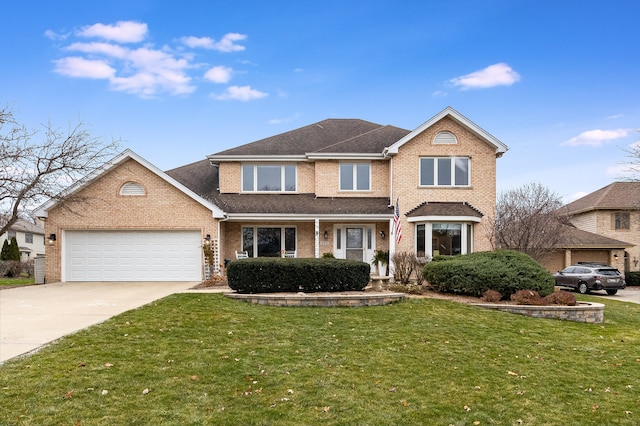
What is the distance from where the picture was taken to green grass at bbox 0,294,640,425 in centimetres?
463

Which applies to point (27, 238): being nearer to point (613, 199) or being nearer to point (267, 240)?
point (267, 240)

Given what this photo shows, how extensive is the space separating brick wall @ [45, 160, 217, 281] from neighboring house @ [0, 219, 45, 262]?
35.4 metres

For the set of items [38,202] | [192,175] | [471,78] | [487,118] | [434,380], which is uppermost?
[471,78]

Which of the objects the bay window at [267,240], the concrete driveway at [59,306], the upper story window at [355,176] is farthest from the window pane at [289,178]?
the concrete driveway at [59,306]

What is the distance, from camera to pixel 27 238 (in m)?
49.4

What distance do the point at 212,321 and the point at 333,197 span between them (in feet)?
39.3

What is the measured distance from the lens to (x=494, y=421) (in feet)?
15.2

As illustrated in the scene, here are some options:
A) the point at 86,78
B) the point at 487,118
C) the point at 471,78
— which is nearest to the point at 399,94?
the point at 471,78

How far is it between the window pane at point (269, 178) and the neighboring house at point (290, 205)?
0.17 feet

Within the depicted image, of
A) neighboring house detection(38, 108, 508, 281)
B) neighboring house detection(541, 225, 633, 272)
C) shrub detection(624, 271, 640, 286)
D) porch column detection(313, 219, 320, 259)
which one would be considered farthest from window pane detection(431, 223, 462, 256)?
shrub detection(624, 271, 640, 286)

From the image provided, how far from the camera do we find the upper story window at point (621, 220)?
104ft

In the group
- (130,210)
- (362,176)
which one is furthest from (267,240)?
(130,210)

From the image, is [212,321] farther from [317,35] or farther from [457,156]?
[457,156]

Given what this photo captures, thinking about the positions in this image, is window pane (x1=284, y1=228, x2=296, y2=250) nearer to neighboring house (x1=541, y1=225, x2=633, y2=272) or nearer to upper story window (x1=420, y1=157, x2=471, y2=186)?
upper story window (x1=420, y1=157, x2=471, y2=186)
